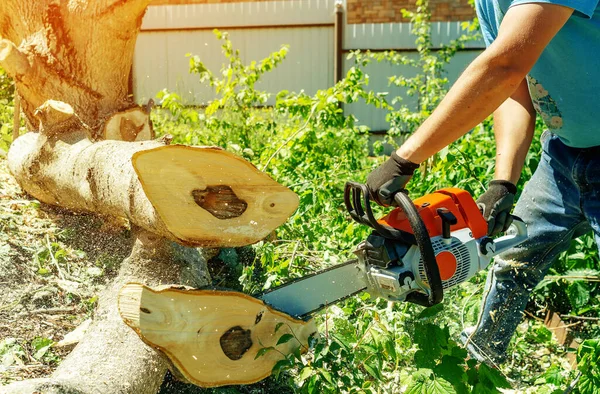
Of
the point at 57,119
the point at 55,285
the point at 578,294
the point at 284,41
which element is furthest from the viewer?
the point at 284,41

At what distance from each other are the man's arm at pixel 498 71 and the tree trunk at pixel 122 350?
3.68 ft

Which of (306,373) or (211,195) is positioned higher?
(211,195)

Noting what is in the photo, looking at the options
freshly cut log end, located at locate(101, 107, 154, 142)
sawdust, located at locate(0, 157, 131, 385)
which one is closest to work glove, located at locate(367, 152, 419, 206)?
sawdust, located at locate(0, 157, 131, 385)

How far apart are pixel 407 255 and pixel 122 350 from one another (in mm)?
1005

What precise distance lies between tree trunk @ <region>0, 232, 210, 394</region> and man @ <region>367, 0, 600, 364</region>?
3.18ft

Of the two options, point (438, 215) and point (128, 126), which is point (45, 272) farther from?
point (438, 215)

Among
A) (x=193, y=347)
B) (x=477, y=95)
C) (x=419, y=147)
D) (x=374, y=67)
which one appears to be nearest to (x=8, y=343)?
(x=193, y=347)

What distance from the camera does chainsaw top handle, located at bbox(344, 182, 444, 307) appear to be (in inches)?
78.7

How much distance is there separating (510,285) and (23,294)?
2058 millimetres

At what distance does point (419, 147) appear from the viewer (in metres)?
1.95

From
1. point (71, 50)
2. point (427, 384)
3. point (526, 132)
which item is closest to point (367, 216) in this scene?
point (427, 384)

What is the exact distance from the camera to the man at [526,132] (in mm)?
1849

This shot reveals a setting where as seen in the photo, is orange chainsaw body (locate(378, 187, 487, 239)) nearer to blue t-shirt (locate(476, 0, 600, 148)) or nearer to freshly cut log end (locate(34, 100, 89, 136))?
blue t-shirt (locate(476, 0, 600, 148))

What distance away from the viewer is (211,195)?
93.8 inches
